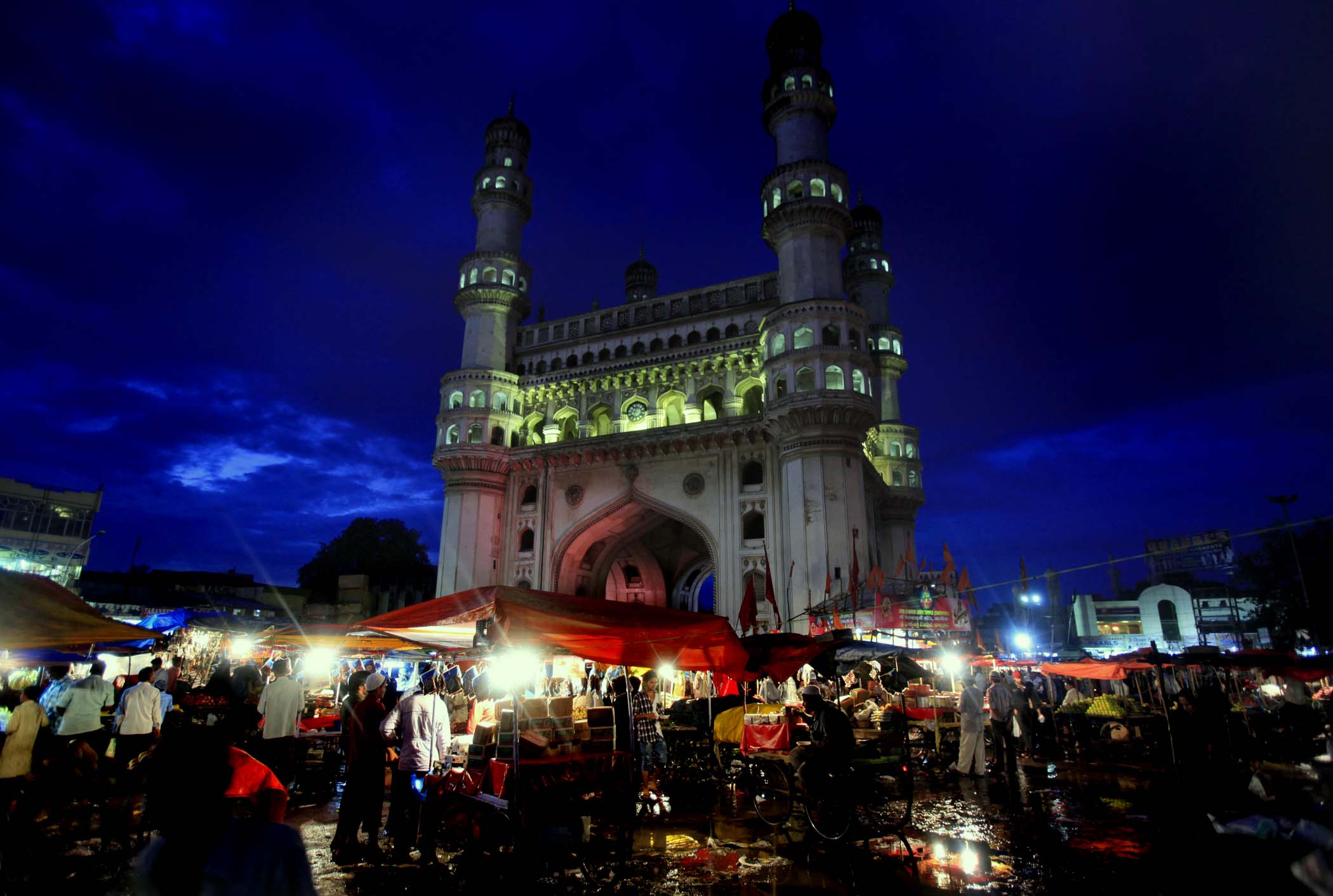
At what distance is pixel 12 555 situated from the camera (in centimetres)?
3250

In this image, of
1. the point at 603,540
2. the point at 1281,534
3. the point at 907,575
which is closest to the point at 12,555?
the point at 603,540

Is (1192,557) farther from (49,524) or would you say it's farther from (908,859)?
(49,524)

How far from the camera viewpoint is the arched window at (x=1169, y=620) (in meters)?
60.6

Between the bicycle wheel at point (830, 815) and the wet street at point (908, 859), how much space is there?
0.16 m

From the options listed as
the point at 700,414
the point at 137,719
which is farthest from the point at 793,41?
the point at 137,719

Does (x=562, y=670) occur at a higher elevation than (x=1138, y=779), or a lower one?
higher

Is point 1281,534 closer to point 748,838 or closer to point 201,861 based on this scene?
point 748,838

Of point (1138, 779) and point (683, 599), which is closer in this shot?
point (1138, 779)

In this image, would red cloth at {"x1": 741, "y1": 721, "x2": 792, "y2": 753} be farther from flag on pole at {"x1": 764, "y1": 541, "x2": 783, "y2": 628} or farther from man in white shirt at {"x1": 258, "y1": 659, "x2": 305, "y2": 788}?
flag on pole at {"x1": 764, "y1": 541, "x2": 783, "y2": 628}

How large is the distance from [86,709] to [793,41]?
119 feet

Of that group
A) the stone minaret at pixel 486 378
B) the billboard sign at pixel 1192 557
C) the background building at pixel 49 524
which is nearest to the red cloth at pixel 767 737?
the stone minaret at pixel 486 378

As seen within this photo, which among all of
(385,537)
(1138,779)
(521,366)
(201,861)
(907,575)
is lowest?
(1138,779)

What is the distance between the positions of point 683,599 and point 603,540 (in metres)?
8.25

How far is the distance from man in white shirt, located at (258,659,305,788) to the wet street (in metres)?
0.89
